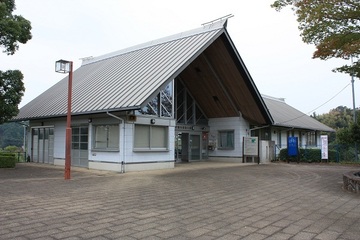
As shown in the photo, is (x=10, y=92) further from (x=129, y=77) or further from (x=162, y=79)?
(x=162, y=79)

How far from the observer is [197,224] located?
5926mm

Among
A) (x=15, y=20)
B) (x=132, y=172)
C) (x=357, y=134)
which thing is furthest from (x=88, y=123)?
(x=357, y=134)

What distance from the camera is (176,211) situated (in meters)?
6.99

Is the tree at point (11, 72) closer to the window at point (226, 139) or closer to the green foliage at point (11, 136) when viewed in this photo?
the window at point (226, 139)

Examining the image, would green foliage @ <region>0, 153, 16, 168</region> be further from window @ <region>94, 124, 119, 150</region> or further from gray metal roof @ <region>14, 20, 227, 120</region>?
window @ <region>94, 124, 119, 150</region>

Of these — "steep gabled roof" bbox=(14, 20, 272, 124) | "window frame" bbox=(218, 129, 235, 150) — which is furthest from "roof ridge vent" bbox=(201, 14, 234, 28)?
"window frame" bbox=(218, 129, 235, 150)

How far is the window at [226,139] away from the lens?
76.8ft

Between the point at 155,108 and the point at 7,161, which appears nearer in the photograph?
the point at 155,108

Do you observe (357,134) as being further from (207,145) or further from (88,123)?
(88,123)

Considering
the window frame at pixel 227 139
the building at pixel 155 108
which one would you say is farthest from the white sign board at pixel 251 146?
the window frame at pixel 227 139

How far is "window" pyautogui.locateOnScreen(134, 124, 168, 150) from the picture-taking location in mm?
16141

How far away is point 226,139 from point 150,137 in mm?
8580

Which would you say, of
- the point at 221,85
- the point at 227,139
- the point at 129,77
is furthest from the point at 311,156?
the point at 129,77

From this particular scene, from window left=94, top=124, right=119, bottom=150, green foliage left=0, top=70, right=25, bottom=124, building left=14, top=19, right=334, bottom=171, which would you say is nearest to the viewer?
building left=14, top=19, right=334, bottom=171
